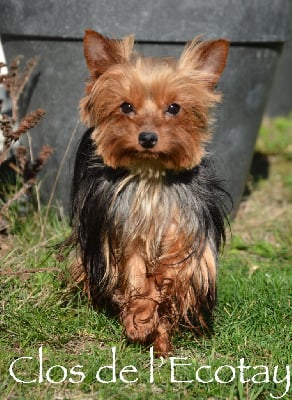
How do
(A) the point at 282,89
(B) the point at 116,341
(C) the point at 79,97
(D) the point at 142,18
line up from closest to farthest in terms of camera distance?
(B) the point at 116,341, (D) the point at 142,18, (C) the point at 79,97, (A) the point at 282,89

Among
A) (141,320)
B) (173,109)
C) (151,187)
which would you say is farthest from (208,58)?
(141,320)

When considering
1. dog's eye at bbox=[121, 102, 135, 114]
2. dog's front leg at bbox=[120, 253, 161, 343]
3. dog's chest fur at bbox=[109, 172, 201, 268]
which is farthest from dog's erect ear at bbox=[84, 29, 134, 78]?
dog's front leg at bbox=[120, 253, 161, 343]

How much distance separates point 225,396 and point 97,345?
69 centimetres

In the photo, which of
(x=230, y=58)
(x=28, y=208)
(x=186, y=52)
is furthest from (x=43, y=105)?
(x=186, y=52)

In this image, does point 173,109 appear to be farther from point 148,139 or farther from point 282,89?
point 282,89

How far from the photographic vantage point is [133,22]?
449 centimetres

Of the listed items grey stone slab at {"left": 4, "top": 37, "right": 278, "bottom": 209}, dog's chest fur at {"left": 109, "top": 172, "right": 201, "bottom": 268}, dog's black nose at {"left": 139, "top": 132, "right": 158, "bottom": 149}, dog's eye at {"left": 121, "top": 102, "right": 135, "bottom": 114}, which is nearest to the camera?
dog's black nose at {"left": 139, "top": 132, "right": 158, "bottom": 149}

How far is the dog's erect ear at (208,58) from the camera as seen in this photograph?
3.52 m

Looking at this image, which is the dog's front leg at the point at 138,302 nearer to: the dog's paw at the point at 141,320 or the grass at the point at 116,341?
the dog's paw at the point at 141,320

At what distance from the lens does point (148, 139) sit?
3232mm

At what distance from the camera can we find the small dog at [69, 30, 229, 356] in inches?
131

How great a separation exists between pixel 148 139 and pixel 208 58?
57 cm

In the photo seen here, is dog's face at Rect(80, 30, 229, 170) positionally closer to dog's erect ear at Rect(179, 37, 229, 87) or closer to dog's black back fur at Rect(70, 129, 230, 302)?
dog's erect ear at Rect(179, 37, 229, 87)

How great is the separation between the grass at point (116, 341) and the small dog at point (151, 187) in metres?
0.15
